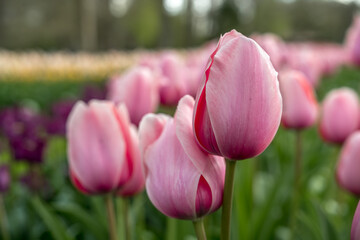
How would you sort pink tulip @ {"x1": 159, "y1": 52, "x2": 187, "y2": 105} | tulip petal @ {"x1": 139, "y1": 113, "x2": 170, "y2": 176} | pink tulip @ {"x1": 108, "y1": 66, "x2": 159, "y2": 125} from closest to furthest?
tulip petal @ {"x1": 139, "y1": 113, "x2": 170, "y2": 176} → pink tulip @ {"x1": 108, "y1": 66, "x2": 159, "y2": 125} → pink tulip @ {"x1": 159, "y1": 52, "x2": 187, "y2": 105}

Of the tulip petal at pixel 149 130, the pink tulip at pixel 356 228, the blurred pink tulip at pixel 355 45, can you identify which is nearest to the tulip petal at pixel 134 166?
the tulip petal at pixel 149 130

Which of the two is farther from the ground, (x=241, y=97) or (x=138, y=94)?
(x=241, y=97)

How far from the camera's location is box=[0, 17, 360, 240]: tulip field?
1.83 ft

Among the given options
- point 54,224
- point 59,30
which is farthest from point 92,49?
point 54,224

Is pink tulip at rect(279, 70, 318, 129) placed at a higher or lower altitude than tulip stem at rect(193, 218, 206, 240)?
lower

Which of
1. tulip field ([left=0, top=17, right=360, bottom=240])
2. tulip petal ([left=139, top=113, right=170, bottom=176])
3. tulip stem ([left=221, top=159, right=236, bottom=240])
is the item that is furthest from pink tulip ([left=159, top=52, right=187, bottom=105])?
tulip stem ([left=221, top=159, right=236, bottom=240])

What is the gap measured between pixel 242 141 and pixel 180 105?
0.09 meters

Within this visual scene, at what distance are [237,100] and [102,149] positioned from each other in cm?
40

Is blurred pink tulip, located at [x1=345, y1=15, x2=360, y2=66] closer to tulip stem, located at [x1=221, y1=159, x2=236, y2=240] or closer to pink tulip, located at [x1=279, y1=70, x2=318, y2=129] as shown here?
pink tulip, located at [x1=279, y1=70, x2=318, y2=129]

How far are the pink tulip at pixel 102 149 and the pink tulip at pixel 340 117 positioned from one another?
2.51 ft

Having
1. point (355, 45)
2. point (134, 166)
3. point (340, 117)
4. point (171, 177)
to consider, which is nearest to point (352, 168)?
point (340, 117)

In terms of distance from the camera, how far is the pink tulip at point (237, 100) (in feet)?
1.79

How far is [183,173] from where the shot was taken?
0.61 metres

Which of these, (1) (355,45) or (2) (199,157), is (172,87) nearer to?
(2) (199,157)
